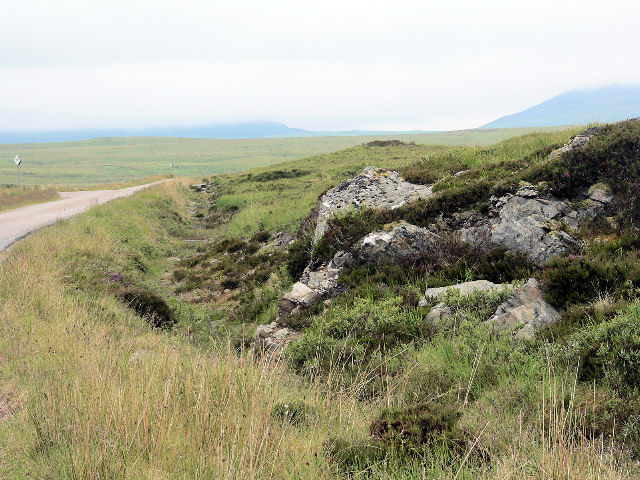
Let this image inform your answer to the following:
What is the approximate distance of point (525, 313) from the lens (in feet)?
22.7

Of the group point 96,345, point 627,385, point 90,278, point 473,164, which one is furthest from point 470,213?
point 90,278

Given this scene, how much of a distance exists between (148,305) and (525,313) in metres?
9.05

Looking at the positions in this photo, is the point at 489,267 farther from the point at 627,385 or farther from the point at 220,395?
the point at 220,395

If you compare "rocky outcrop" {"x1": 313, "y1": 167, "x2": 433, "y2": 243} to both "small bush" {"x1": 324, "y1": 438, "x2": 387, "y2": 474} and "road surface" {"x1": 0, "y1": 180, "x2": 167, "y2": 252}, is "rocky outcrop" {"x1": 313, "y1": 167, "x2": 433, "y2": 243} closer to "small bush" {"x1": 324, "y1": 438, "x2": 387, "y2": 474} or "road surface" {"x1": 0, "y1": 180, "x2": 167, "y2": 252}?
"small bush" {"x1": 324, "y1": 438, "x2": 387, "y2": 474}

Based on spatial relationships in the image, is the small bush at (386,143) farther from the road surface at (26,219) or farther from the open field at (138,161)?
the open field at (138,161)

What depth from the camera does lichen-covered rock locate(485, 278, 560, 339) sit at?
259 inches

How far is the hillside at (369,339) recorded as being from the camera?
3.83 meters

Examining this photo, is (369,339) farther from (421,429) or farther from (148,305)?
(148,305)

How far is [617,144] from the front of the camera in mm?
11086

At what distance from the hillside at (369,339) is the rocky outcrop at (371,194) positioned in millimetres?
99

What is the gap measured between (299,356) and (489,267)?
4500mm

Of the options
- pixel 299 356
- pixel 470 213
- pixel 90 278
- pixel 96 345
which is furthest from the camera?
pixel 90 278

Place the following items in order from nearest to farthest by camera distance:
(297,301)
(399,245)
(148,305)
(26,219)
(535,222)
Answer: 1. (535,222)
2. (399,245)
3. (297,301)
4. (148,305)
5. (26,219)

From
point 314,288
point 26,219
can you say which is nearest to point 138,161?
point 26,219
